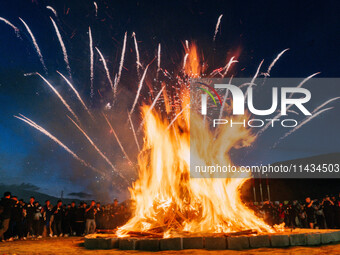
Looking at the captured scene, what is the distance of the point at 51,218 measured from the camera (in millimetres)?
15898

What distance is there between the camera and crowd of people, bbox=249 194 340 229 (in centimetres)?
1584

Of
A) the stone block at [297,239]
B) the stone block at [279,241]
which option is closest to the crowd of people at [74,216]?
the stone block at [297,239]

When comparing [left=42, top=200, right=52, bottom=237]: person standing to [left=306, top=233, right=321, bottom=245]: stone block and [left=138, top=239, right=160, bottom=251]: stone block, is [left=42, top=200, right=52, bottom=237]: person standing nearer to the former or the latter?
[left=138, top=239, right=160, bottom=251]: stone block

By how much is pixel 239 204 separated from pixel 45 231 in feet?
32.9

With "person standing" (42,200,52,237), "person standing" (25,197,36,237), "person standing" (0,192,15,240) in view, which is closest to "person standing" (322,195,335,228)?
"person standing" (42,200,52,237)

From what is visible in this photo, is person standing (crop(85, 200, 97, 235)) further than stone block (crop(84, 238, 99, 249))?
Yes

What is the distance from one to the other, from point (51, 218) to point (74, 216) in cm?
147

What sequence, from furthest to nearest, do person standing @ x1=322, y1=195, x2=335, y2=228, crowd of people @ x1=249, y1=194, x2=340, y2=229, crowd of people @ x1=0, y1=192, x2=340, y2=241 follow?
person standing @ x1=322, y1=195, x2=335, y2=228
crowd of people @ x1=249, y1=194, x2=340, y2=229
crowd of people @ x1=0, y1=192, x2=340, y2=241

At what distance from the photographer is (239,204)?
1309 centimetres

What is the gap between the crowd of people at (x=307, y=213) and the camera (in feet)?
52.0

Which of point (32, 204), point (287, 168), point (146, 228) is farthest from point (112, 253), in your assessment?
point (287, 168)

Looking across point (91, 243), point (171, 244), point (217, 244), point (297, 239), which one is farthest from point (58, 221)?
point (297, 239)

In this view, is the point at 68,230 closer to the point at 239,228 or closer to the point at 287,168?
the point at 239,228

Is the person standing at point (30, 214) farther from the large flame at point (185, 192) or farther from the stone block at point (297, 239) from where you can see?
the stone block at point (297, 239)
